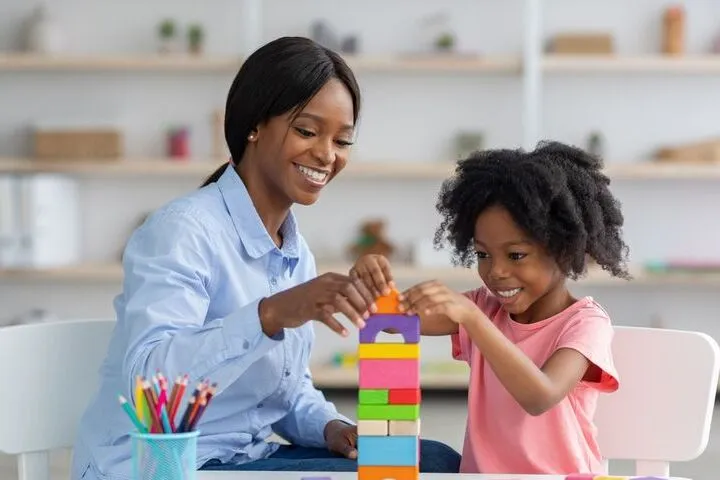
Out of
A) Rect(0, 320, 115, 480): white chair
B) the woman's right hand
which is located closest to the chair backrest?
Rect(0, 320, 115, 480): white chair

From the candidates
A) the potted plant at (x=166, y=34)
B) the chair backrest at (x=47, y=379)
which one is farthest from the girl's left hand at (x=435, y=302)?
the potted plant at (x=166, y=34)

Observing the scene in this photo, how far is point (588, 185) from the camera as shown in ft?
6.21

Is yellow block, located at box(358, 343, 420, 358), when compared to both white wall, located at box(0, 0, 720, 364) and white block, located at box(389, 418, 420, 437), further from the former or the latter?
white wall, located at box(0, 0, 720, 364)

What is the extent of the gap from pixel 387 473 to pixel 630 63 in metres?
3.93

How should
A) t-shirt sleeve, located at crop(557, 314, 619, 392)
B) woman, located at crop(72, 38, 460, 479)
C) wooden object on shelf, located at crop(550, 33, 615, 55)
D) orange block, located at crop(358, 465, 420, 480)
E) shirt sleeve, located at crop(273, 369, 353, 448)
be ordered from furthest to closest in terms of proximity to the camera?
wooden object on shelf, located at crop(550, 33, 615, 55), shirt sleeve, located at crop(273, 369, 353, 448), t-shirt sleeve, located at crop(557, 314, 619, 392), woman, located at crop(72, 38, 460, 479), orange block, located at crop(358, 465, 420, 480)

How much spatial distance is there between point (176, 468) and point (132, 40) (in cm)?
428

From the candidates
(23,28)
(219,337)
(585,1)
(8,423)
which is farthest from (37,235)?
(219,337)

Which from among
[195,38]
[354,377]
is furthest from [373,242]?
[195,38]

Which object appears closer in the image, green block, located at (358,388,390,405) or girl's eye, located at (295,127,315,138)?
green block, located at (358,388,390,405)

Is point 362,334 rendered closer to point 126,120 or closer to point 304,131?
point 304,131

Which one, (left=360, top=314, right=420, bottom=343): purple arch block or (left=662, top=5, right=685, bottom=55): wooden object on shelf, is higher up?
(left=662, top=5, right=685, bottom=55): wooden object on shelf

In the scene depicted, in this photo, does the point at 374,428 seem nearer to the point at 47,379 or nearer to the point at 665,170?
the point at 47,379

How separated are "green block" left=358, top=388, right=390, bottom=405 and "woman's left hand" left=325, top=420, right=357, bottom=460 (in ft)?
1.72

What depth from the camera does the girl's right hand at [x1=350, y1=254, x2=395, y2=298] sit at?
1.41m
